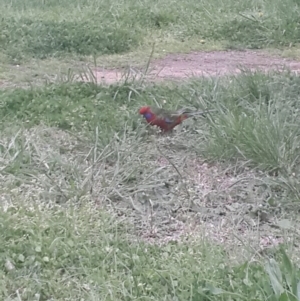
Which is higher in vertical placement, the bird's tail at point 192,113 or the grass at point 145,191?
the grass at point 145,191

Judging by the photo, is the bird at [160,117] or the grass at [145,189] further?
the bird at [160,117]

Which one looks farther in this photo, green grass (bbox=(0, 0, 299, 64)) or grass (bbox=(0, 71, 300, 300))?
green grass (bbox=(0, 0, 299, 64))

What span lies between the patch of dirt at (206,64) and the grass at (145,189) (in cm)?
66

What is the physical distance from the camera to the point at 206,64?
7.54 metres

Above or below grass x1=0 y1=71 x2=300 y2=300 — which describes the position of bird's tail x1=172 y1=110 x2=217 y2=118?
below

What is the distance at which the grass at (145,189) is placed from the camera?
3.12m

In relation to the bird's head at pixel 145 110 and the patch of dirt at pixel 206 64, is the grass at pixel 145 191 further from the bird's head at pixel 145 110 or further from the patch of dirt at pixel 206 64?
the patch of dirt at pixel 206 64

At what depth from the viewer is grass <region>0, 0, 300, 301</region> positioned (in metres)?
3.12

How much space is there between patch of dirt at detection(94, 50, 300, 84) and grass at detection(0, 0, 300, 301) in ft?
2.17

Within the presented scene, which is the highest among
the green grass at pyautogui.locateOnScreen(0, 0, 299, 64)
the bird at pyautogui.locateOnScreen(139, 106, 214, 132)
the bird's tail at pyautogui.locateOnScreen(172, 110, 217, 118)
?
the bird at pyautogui.locateOnScreen(139, 106, 214, 132)

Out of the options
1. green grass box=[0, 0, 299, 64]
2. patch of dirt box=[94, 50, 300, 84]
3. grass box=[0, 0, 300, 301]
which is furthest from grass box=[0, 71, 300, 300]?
green grass box=[0, 0, 299, 64]

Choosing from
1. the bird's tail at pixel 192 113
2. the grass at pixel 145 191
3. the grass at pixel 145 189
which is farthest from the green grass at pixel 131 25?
the bird's tail at pixel 192 113

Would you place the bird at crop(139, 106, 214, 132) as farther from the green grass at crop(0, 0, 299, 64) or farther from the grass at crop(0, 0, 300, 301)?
the green grass at crop(0, 0, 299, 64)

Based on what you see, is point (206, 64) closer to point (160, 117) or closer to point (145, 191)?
point (160, 117)
